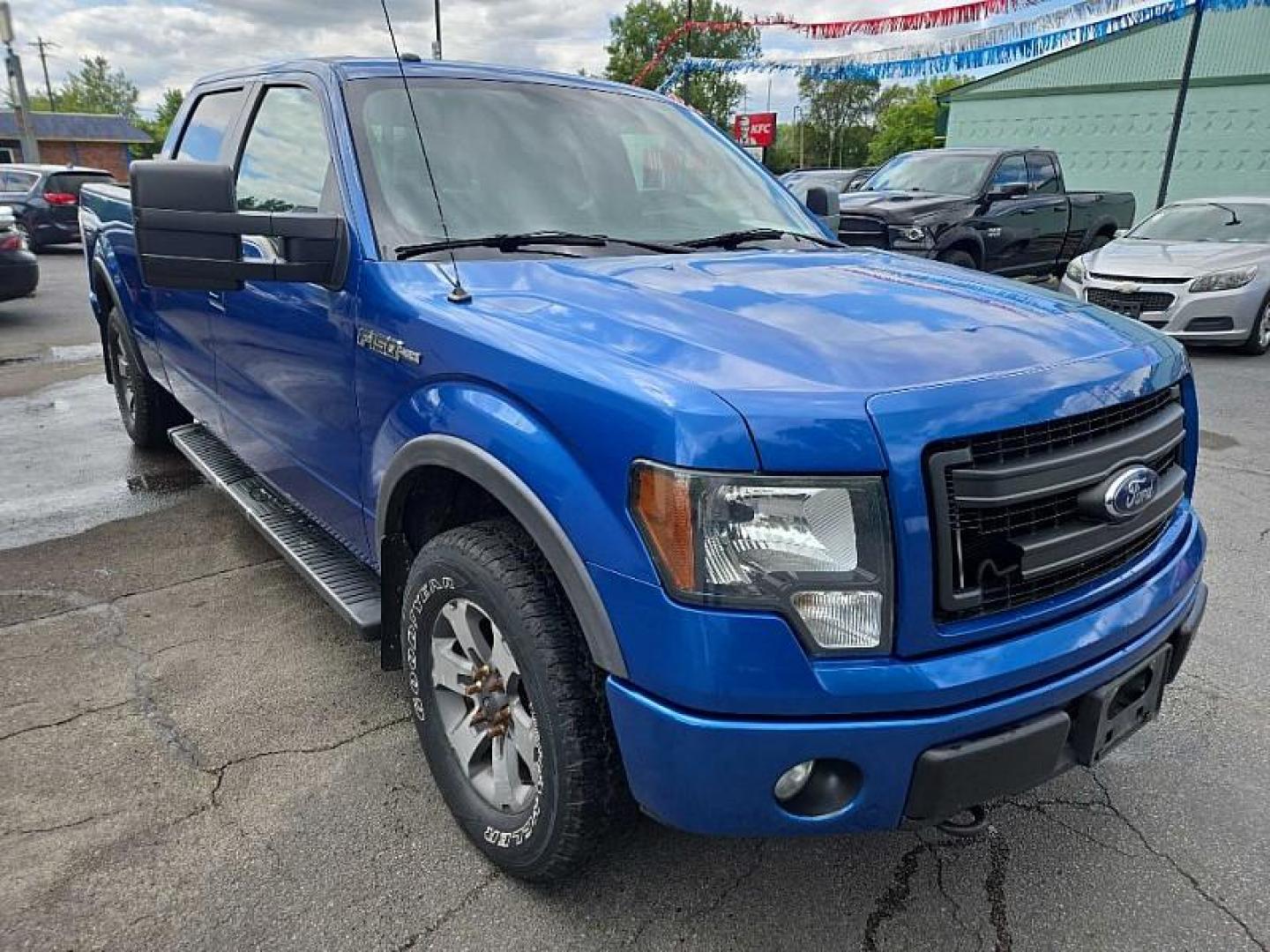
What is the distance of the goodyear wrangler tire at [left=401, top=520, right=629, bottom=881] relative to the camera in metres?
1.89

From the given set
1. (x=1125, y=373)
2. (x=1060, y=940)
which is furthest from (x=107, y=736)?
(x=1125, y=373)

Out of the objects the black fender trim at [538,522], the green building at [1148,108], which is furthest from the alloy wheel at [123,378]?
the green building at [1148,108]

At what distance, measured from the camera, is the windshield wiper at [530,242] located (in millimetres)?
2512

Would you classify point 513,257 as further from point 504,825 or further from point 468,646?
point 504,825

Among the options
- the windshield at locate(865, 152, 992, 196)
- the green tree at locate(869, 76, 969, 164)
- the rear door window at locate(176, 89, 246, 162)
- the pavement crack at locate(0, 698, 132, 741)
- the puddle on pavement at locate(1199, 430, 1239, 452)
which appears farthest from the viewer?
the green tree at locate(869, 76, 969, 164)

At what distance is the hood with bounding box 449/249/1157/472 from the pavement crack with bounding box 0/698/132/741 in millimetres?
1854

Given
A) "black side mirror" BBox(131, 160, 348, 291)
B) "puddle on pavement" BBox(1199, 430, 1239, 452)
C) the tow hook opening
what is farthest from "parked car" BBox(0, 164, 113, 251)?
the tow hook opening

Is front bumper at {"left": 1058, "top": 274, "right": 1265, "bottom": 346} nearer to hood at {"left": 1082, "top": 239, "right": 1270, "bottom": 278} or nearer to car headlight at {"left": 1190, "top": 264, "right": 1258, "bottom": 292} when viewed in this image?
car headlight at {"left": 1190, "top": 264, "right": 1258, "bottom": 292}

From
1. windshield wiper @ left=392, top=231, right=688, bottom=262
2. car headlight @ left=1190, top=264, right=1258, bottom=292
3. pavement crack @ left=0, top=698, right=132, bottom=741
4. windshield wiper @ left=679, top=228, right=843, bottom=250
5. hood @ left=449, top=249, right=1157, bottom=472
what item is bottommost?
pavement crack @ left=0, top=698, right=132, bottom=741

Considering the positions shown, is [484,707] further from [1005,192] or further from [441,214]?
[1005,192]

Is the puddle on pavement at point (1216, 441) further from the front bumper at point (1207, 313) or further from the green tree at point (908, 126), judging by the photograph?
the green tree at point (908, 126)

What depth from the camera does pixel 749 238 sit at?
3.06 meters

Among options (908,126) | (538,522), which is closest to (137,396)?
(538,522)

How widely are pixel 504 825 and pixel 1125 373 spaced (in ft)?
5.71
